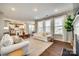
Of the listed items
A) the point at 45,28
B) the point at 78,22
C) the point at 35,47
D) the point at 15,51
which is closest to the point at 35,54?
the point at 35,47

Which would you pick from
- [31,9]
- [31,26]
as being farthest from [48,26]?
[31,9]

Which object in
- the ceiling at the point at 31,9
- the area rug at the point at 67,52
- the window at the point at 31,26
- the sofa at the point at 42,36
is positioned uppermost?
the ceiling at the point at 31,9

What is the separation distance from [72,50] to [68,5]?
3.04ft

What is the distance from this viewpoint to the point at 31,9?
233cm

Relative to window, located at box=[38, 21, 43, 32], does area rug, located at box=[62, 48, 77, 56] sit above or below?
below

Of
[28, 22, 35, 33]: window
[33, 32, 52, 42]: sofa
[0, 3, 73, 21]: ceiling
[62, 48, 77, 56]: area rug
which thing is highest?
[0, 3, 73, 21]: ceiling

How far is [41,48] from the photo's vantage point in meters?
2.34

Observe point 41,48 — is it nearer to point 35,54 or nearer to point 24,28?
point 35,54

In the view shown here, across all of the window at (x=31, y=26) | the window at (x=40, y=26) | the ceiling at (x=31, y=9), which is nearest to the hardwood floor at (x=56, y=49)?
the window at (x=40, y=26)

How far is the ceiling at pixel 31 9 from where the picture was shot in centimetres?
232

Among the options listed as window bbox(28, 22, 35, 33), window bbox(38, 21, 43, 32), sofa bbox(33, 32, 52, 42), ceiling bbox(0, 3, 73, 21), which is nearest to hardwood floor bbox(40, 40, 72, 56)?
sofa bbox(33, 32, 52, 42)

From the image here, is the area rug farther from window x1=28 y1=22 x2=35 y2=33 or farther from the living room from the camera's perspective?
window x1=28 y1=22 x2=35 y2=33

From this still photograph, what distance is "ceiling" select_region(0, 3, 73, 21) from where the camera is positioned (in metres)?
2.32

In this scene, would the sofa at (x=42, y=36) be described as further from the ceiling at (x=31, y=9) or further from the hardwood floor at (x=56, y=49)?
the ceiling at (x=31, y=9)
